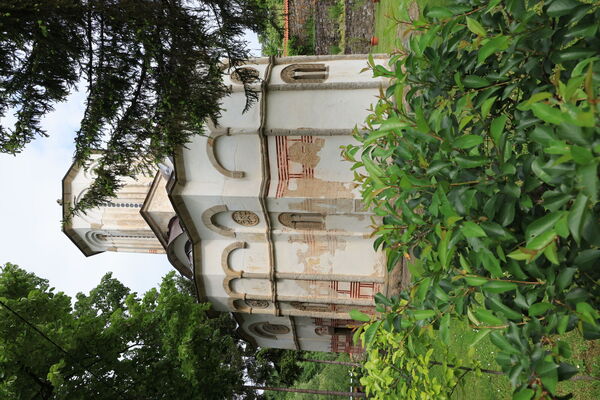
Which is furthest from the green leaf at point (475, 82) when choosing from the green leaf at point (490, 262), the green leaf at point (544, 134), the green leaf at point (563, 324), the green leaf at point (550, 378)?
the green leaf at point (550, 378)

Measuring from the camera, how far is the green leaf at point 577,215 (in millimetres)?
1836

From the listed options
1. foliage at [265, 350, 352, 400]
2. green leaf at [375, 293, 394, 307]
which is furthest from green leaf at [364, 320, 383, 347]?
foliage at [265, 350, 352, 400]

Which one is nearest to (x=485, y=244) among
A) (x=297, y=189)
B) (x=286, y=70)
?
(x=297, y=189)

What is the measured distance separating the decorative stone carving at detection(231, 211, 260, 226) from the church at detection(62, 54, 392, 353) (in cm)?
3

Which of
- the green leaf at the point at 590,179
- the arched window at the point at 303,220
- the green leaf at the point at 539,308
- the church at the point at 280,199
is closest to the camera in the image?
the green leaf at the point at 590,179

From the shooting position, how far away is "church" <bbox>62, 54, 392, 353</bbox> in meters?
10.2

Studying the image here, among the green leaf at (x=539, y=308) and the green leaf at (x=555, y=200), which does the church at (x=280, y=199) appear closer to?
the green leaf at (x=539, y=308)

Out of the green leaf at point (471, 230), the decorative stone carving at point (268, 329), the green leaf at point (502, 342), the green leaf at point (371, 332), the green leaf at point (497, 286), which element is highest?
the green leaf at point (471, 230)

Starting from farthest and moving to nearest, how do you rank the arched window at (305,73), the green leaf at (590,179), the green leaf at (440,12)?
the arched window at (305,73) < the green leaf at (440,12) < the green leaf at (590,179)

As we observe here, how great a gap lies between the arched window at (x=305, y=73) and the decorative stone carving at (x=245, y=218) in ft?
11.5

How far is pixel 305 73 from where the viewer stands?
1070 cm

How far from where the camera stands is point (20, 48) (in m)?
6.04

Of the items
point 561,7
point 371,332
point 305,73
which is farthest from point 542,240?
point 305,73

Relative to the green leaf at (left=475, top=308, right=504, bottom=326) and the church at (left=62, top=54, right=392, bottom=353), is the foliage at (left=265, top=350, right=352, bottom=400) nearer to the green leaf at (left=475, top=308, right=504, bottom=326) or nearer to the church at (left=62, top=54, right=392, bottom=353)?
the church at (left=62, top=54, right=392, bottom=353)
